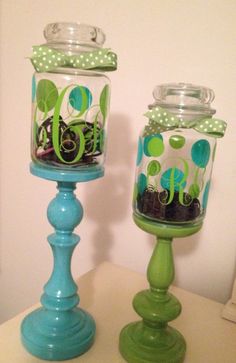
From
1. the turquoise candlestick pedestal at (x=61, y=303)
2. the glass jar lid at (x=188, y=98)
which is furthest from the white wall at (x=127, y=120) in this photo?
the turquoise candlestick pedestal at (x=61, y=303)

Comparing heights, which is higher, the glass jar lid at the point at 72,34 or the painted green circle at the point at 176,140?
the glass jar lid at the point at 72,34

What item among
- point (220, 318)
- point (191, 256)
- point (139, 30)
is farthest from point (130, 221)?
point (139, 30)

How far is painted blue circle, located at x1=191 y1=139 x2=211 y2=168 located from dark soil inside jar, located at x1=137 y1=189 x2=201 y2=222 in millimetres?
51

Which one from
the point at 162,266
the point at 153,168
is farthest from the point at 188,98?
the point at 162,266

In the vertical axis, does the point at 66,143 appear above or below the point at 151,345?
above

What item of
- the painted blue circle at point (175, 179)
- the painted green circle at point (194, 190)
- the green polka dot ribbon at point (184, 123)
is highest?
the green polka dot ribbon at point (184, 123)

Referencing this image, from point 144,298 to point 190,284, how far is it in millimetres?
261

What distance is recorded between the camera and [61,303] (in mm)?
→ 542

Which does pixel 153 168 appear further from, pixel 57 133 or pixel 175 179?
pixel 57 133

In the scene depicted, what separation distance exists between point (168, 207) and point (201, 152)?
0.29 ft

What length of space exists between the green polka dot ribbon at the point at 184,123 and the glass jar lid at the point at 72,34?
0.42 ft

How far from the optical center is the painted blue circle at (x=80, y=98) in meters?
0.48

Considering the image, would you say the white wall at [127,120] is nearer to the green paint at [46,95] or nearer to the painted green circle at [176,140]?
the painted green circle at [176,140]

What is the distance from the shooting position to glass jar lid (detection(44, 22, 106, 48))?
0.48 meters
